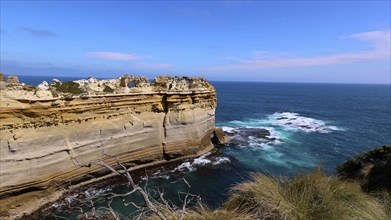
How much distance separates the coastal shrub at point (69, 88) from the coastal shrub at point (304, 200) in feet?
48.6

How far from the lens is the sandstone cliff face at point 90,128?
15195 millimetres

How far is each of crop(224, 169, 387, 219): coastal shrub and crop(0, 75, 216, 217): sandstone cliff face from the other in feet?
31.1

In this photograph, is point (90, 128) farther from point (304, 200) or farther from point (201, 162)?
point (304, 200)

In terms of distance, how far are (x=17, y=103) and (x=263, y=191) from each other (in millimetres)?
14607

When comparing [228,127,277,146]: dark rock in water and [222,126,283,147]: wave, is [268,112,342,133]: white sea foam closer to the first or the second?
[222,126,283,147]: wave

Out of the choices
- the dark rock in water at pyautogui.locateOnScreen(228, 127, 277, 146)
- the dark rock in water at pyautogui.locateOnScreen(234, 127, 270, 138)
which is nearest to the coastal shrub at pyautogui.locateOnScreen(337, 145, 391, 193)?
the dark rock in water at pyautogui.locateOnScreen(228, 127, 277, 146)

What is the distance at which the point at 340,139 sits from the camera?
1262 inches

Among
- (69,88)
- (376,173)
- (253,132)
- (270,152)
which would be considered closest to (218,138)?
(270,152)

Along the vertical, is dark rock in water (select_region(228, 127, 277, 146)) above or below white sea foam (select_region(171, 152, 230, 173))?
above

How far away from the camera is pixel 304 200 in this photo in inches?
215

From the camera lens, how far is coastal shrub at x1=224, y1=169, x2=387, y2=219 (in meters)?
5.11

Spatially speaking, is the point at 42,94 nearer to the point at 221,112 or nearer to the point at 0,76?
the point at 0,76

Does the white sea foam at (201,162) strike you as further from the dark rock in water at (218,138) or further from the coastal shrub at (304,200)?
the coastal shrub at (304,200)

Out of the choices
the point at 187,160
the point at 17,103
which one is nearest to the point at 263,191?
the point at 17,103
